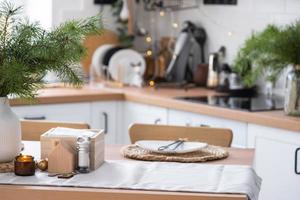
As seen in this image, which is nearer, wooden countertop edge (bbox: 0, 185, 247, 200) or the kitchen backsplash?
wooden countertop edge (bbox: 0, 185, 247, 200)

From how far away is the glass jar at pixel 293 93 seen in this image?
3.41 m

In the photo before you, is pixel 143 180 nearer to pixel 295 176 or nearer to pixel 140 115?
pixel 295 176

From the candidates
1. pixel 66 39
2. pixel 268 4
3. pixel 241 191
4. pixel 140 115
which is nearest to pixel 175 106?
pixel 140 115

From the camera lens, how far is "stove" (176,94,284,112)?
370 centimetres

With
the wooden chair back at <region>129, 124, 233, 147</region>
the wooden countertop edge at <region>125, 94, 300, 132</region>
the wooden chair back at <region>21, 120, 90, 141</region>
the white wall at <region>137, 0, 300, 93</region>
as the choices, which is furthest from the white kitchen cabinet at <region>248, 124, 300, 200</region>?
the wooden chair back at <region>21, 120, 90, 141</region>

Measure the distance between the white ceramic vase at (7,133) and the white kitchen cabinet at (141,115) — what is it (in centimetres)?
165

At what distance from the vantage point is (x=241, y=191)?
7.07ft

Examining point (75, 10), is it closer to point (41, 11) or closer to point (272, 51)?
point (41, 11)

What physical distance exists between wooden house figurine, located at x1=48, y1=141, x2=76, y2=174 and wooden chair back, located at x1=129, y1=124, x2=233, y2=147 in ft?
2.41

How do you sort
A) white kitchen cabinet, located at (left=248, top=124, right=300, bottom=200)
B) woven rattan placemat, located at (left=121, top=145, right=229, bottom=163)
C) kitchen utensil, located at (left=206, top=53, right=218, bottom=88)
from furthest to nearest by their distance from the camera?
1. kitchen utensil, located at (left=206, top=53, right=218, bottom=88)
2. white kitchen cabinet, located at (left=248, top=124, right=300, bottom=200)
3. woven rattan placemat, located at (left=121, top=145, right=229, bottom=163)

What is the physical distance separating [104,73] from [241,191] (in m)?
2.78

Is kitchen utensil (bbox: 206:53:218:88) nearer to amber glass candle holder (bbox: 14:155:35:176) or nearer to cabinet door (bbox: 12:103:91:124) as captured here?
cabinet door (bbox: 12:103:91:124)

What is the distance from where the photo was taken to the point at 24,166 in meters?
2.31

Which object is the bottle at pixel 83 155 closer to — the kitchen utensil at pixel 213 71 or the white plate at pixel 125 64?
the kitchen utensil at pixel 213 71
